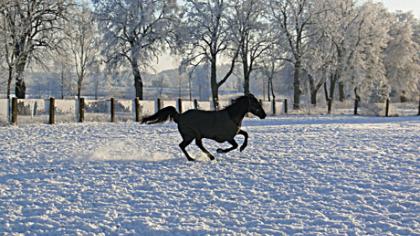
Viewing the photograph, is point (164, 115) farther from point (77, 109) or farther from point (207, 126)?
point (77, 109)

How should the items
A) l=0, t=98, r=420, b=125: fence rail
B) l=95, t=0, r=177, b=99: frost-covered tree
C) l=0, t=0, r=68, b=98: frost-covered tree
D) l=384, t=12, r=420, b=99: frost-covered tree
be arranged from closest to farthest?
1. l=0, t=98, r=420, b=125: fence rail
2. l=0, t=0, r=68, b=98: frost-covered tree
3. l=95, t=0, r=177, b=99: frost-covered tree
4. l=384, t=12, r=420, b=99: frost-covered tree

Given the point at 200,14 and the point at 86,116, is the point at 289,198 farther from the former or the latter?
the point at 200,14

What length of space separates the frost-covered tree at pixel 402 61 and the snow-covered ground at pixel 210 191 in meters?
47.8

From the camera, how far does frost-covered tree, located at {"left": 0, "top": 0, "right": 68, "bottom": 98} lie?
90.4ft

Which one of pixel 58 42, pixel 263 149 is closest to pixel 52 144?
pixel 263 149

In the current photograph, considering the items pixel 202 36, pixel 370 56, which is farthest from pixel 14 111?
pixel 370 56

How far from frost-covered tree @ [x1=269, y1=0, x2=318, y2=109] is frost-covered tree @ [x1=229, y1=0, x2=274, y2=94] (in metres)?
1.17

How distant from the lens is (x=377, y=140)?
12758 mm

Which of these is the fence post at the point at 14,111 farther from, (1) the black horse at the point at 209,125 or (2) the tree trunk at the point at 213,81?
(2) the tree trunk at the point at 213,81

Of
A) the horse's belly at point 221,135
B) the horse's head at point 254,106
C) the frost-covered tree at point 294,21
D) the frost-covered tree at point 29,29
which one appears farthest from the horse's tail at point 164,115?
the frost-covered tree at point 294,21

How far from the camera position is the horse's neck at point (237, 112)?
29.7ft

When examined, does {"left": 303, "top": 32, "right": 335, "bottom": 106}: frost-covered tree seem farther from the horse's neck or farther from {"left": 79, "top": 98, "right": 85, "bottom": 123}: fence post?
the horse's neck

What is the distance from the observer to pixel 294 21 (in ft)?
120

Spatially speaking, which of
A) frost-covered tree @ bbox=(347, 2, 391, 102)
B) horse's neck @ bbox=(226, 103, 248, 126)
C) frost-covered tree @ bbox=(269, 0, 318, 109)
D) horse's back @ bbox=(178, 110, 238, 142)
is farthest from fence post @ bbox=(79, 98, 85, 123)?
frost-covered tree @ bbox=(347, 2, 391, 102)
